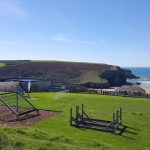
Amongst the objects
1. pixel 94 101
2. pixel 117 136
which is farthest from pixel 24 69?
pixel 117 136

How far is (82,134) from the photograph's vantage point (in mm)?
22266

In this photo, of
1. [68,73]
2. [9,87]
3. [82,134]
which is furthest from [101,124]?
[68,73]

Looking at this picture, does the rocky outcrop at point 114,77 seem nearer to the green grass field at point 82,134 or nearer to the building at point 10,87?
the green grass field at point 82,134

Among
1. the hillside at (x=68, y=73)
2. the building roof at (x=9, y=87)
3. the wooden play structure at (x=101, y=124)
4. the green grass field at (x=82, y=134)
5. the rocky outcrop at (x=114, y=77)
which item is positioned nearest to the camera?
the green grass field at (x=82, y=134)

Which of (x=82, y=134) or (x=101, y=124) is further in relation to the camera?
(x=101, y=124)

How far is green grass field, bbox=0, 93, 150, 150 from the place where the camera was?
15.2 m

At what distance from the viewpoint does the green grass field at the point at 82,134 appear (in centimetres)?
1519

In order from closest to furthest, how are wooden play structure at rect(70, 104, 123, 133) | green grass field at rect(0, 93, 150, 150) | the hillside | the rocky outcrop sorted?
1. green grass field at rect(0, 93, 150, 150)
2. wooden play structure at rect(70, 104, 123, 133)
3. the hillside
4. the rocky outcrop

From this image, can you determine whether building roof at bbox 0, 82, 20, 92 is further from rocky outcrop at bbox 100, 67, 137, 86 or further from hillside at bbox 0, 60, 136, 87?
rocky outcrop at bbox 100, 67, 137, 86

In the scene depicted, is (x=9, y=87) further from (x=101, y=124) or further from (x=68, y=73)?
(x=68, y=73)

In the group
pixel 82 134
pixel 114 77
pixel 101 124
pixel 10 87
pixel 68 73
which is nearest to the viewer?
pixel 82 134

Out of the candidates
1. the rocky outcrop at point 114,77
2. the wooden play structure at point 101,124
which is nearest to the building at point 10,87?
the wooden play structure at point 101,124

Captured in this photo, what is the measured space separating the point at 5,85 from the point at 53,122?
10.7m

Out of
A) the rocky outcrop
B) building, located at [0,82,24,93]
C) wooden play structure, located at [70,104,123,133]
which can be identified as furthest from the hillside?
wooden play structure, located at [70,104,123,133]
